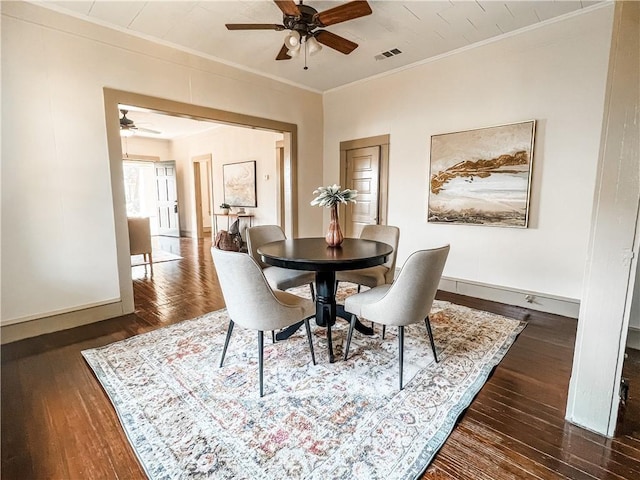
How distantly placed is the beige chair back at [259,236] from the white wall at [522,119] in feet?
6.14

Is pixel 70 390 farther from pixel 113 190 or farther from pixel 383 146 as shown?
pixel 383 146

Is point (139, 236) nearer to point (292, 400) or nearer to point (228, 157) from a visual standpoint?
point (228, 157)

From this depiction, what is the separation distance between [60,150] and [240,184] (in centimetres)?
436

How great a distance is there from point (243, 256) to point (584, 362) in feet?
6.44

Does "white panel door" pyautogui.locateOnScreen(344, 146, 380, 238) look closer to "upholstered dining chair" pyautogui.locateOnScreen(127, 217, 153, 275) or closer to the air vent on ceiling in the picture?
the air vent on ceiling

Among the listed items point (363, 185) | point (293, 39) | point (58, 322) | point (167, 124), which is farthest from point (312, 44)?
point (167, 124)

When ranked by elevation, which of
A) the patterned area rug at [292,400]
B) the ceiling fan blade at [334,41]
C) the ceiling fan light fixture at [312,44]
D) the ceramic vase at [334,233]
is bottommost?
the patterned area rug at [292,400]

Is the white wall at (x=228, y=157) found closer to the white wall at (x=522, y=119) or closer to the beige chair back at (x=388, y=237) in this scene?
the white wall at (x=522, y=119)

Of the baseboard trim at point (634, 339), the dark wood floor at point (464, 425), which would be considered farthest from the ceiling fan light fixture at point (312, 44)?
the baseboard trim at point (634, 339)

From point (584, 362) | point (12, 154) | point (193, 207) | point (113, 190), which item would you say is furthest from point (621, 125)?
point (193, 207)

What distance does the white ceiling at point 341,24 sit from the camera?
2777mm

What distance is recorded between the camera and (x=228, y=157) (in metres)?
7.45

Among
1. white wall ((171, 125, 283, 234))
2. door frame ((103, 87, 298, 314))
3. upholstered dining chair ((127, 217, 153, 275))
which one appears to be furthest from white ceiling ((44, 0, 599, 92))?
upholstered dining chair ((127, 217, 153, 275))

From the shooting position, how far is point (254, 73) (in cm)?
426
